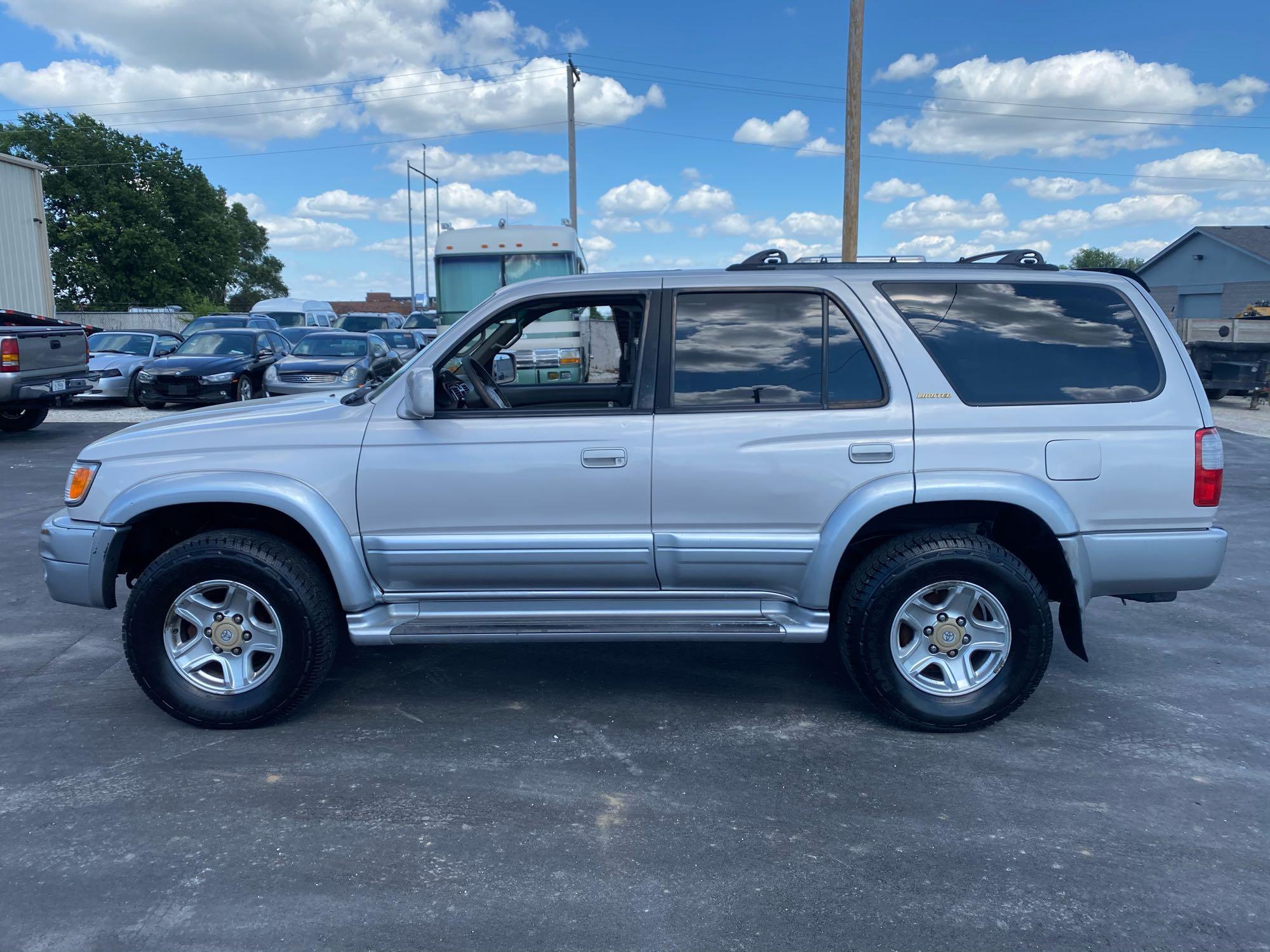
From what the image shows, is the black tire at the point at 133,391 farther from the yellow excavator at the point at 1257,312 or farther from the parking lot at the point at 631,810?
the yellow excavator at the point at 1257,312

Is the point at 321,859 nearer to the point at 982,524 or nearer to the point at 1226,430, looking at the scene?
the point at 982,524

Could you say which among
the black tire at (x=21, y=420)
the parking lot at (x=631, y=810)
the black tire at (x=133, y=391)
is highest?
the black tire at (x=133, y=391)

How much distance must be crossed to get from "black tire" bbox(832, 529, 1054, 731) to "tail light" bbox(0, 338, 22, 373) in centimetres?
1239

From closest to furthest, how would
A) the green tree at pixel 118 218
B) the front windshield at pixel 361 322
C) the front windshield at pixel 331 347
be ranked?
the front windshield at pixel 331 347
the front windshield at pixel 361 322
the green tree at pixel 118 218

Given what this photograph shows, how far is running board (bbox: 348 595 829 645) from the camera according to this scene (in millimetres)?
3939

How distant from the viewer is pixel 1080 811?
3385mm

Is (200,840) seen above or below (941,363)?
below

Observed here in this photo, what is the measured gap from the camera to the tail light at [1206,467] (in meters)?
3.85

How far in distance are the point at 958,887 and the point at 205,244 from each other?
193 ft

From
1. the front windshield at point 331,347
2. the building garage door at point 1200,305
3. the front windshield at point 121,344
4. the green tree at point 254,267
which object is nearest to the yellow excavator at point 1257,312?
the building garage door at point 1200,305

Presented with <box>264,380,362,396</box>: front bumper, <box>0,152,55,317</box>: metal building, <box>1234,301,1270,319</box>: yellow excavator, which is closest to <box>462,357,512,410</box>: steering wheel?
<box>264,380,362,396</box>: front bumper

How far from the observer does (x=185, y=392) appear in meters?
15.9

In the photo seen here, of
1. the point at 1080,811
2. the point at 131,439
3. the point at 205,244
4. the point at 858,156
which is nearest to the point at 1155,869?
the point at 1080,811

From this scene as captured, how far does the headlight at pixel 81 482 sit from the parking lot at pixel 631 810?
987 mm
